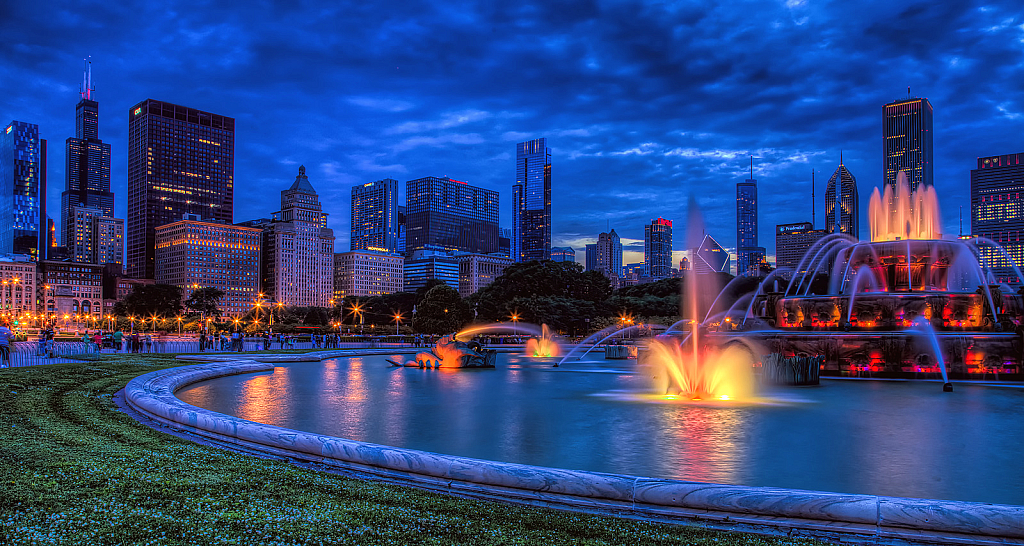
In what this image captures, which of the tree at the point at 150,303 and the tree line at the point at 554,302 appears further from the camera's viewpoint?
the tree at the point at 150,303

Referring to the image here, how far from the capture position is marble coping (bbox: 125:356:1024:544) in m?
6.41

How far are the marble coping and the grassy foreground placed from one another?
0.60 m

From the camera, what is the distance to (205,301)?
577ft

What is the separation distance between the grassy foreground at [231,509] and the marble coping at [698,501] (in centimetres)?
60

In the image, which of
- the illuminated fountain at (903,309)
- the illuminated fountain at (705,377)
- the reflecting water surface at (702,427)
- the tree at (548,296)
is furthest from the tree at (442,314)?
the illuminated fountain at (705,377)

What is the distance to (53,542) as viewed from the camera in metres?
5.59

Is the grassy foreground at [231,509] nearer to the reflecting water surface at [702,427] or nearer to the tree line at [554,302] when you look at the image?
the reflecting water surface at [702,427]

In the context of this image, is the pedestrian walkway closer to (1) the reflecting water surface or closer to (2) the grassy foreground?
(1) the reflecting water surface

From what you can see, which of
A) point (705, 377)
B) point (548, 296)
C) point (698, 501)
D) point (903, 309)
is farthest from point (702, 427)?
point (548, 296)

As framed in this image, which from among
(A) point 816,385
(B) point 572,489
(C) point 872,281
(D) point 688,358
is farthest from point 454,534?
(C) point 872,281

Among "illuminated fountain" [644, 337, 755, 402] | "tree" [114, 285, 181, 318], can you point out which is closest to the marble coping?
"illuminated fountain" [644, 337, 755, 402]

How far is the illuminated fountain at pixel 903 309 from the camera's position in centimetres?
2456

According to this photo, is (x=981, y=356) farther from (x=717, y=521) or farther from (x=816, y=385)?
(x=717, y=521)

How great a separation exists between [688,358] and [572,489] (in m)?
14.3
